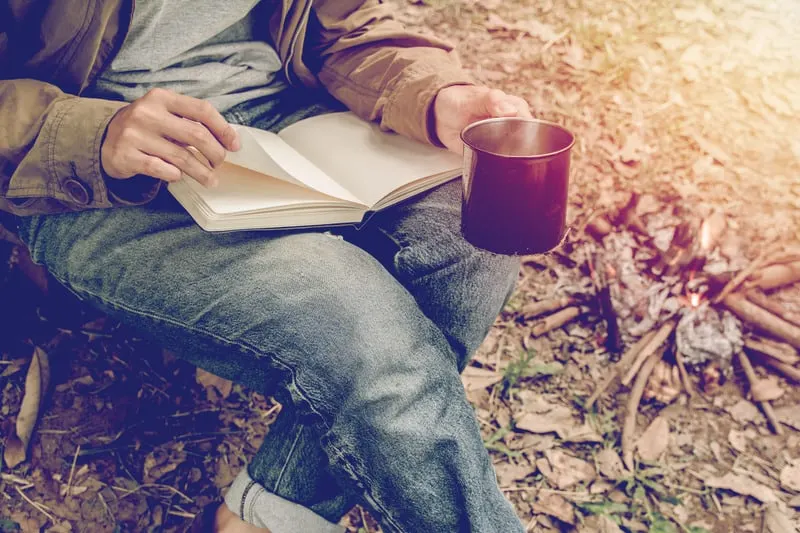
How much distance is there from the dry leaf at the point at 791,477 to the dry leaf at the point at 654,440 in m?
0.36

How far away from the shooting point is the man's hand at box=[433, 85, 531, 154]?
172cm

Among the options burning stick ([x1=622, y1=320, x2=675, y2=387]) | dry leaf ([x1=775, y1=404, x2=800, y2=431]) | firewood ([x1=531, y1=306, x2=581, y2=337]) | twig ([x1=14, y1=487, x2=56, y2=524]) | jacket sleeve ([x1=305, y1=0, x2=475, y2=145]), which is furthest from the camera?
firewood ([x1=531, y1=306, x2=581, y2=337])

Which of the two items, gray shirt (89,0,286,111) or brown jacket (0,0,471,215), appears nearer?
brown jacket (0,0,471,215)

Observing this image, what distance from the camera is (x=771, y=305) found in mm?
2660

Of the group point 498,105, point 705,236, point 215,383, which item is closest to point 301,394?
point 498,105

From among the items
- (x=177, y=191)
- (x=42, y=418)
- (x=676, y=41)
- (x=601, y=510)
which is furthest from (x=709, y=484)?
(x=676, y=41)

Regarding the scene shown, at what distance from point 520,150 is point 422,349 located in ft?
1.70

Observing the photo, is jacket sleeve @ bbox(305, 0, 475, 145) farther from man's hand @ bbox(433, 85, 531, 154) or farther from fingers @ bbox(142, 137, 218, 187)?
fingers @ bbox(142, 137, 218, 187)

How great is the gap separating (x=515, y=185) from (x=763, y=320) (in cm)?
164

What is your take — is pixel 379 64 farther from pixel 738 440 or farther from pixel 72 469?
pixel 738 440

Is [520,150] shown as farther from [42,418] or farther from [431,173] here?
[42,418]

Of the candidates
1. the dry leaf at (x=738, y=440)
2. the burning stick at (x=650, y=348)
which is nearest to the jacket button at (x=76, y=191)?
the burning stick at (x=650, y=348)

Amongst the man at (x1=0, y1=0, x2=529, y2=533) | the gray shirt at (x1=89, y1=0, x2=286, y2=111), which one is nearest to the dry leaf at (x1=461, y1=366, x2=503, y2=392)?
the man at (x1=0, y1=0, x2=529, y2=533)

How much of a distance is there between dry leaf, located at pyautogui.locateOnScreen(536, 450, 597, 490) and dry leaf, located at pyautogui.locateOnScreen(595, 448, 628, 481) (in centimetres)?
3
